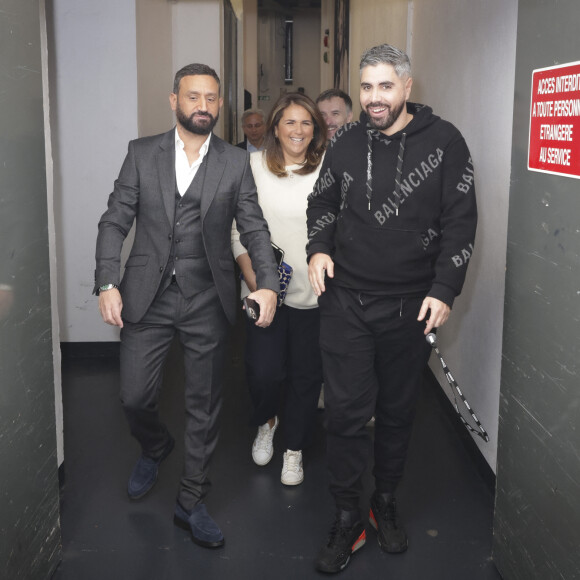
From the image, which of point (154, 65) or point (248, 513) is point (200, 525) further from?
point (154, 65)

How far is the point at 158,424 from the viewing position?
3.11m

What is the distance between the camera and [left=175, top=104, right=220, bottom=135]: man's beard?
273 cm

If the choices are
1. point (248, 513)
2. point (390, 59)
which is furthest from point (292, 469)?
point (390, 59)

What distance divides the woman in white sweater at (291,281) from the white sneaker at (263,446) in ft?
0.49

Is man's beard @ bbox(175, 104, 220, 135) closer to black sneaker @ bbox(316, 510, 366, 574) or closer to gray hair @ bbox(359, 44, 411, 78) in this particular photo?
gray hair @ bbox(359, 44, 411, 78)

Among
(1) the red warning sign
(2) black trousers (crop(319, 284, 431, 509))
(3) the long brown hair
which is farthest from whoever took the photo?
(3) the long brown hair

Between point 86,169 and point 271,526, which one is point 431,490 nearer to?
point 271,526

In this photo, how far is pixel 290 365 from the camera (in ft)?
11.0

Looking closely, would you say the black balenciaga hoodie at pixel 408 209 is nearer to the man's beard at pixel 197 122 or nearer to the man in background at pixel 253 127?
the man's beard at pixel 197 122

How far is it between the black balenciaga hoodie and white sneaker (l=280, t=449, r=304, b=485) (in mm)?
1034

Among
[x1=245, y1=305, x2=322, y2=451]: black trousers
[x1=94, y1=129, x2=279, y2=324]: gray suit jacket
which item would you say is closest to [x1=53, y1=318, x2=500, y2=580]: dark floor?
[x1=245, y1=305, x2=322, y2=451]: black trousers

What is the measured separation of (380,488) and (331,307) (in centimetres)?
71

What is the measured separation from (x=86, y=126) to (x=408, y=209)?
300 centimetres

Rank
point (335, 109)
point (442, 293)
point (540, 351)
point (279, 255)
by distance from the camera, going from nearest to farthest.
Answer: point (540, 351)
point (442, 293)
point (279, 255)
point (335, 109)
